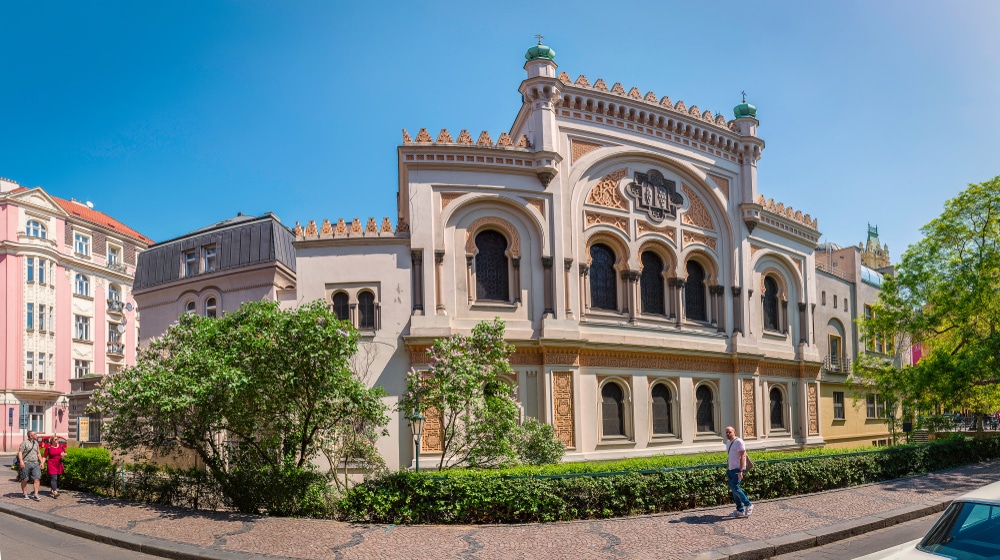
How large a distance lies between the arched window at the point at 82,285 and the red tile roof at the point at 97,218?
13.4 ft

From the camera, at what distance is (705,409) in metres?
28.7

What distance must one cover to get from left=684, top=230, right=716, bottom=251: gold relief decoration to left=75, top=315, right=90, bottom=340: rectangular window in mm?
41564

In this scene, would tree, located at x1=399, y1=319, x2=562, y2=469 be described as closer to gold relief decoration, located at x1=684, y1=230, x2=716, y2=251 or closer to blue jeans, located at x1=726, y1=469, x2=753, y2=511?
blue jeans, located at x1=726, y1=469, x2=753, y2=511

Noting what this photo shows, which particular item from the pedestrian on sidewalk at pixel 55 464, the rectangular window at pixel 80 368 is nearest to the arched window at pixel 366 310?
the pedestrian on sidewalk at pixel 55 464

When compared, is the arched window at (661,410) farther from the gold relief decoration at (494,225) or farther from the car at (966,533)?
the car at (966,533)

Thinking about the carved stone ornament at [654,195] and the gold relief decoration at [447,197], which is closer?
the gold relief decoration at [447,197]

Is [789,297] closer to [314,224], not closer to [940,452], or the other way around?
[940,452]

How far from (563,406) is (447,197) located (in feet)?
26.0

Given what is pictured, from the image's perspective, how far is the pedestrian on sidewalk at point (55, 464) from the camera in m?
17.7

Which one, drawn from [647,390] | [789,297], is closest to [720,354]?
[647,390]

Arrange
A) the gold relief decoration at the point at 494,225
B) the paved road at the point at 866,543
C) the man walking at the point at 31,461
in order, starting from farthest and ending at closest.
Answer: the gold relief decoration at the point at 494,225 < the man walking at the point at 31,461 < the paved road at the point at 866,543

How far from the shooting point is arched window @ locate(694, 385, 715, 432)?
28422 millimetres

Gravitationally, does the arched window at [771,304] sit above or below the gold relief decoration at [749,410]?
above

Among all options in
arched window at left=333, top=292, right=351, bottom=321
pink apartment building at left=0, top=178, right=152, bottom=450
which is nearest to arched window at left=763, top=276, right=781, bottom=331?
arched window at left=333, top=292, right=351, bottom=321
